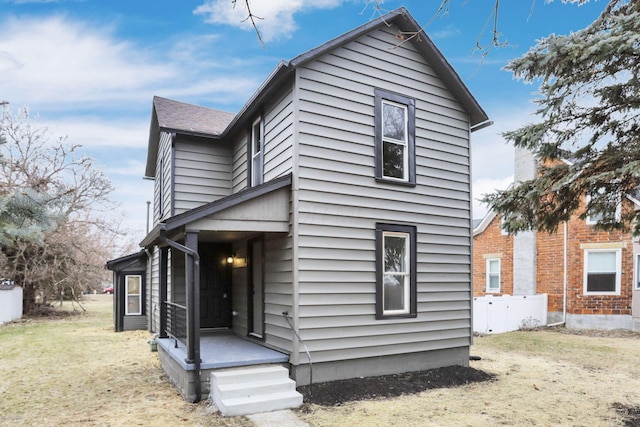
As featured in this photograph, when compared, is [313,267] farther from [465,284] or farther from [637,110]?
[637,110]

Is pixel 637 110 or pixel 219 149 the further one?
pixel 219 149

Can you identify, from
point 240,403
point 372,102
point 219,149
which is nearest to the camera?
point 240,403

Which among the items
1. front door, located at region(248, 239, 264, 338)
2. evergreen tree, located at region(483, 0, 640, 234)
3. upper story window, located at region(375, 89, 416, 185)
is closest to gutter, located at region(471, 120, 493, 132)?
upper story window, located at region(375, 89, 416, 185)

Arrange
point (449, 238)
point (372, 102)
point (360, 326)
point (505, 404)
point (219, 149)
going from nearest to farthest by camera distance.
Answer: point (505, 404) → point (360, 326) → point (372, 102) → point (449, 238) → point (219, 149)

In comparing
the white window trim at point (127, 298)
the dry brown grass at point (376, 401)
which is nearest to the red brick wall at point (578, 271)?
the dry brown grass at point (376, 401)

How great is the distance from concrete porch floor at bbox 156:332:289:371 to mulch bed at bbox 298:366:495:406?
29.4 inches

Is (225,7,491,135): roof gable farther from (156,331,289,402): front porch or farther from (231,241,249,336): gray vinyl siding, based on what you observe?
(156,331,289,402): front porch

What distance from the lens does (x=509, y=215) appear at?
295 inches

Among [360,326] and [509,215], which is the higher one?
[509,215]

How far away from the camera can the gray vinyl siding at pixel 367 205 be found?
7.16m

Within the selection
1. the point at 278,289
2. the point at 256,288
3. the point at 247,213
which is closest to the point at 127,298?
the point at 256,288

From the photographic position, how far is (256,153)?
9.14 m

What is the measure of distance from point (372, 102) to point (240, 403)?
523cm

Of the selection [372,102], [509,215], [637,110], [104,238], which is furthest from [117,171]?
[637,110]
